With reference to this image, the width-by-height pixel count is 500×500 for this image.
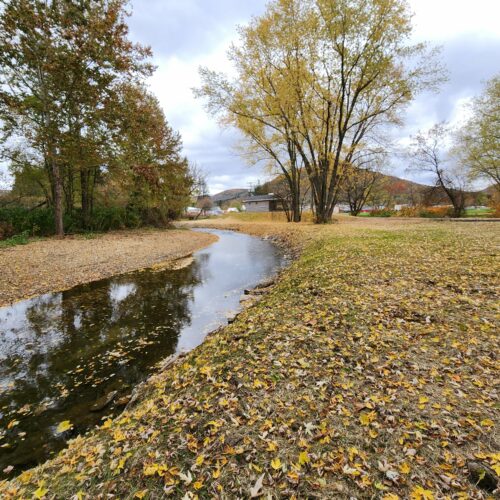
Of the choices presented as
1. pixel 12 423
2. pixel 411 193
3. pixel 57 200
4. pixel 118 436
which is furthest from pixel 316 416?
pixel 411 193

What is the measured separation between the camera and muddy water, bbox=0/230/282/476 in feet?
11.8

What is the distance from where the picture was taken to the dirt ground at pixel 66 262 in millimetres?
8812

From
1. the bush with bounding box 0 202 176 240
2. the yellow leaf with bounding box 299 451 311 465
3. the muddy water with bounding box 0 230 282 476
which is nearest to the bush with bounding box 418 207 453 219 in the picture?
the bush with bounding box 0 202 176 240

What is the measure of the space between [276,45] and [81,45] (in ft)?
41.0

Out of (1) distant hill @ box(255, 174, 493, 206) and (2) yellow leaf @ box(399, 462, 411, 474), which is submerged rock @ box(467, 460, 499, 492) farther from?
(1) distant hill @ box(255, 174, 493, 206)

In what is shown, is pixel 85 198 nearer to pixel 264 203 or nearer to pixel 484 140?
pixel 484 140

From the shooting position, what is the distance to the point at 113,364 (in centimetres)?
493

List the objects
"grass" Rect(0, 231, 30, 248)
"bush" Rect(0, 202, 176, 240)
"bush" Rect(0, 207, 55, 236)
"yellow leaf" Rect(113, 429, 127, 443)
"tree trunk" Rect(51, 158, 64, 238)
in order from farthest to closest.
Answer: "bush" Rect(0, 202, 176, 240) < "bush" Rect(0, 207, 55, 236) < "tree trunk" Rect(51, 158, 64, 238) < "grass" Rect(0, 231, 30, 248) < "yellow leaf" Rect(113, 429, 127, 443)

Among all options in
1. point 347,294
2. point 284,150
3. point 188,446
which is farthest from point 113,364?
point 284,150

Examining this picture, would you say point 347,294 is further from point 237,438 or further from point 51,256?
point 51,256

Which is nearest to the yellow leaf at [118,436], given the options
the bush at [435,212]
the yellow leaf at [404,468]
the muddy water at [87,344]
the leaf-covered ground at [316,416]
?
the leaf-covered ground at [316,416]

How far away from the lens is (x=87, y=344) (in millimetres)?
5648

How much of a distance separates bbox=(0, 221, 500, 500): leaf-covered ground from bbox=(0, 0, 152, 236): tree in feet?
51.3

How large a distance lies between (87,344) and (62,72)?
51.1ft
